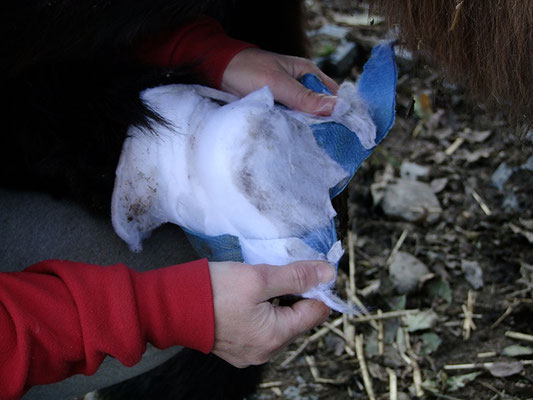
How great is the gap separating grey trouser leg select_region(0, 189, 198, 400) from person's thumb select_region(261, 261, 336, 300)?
0.86 ft

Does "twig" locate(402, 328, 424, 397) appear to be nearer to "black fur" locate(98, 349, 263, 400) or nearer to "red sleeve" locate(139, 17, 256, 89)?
"black fur" locate(98, 349, 263, 400)

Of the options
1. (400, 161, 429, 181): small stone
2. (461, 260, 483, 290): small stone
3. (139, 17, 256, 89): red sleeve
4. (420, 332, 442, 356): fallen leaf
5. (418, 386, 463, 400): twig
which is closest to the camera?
(139, 17, 256, 89): red sleeve

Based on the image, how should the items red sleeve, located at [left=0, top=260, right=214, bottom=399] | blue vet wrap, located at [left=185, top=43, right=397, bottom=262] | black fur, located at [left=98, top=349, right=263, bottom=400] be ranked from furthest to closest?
1. black fur, located at [left=98, top=349, right=263, bottom=400]
2. blue vet wrap, located at [left=185, top=43, right=397, bottom=262]
3. red sleeve, located at [left=0, top=260, right=214, bottom=399]

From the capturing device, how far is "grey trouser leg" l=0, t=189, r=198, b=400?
90 cm

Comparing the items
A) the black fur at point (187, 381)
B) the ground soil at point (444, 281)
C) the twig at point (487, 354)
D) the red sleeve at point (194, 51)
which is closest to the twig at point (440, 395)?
the ground soil at point (444, 281)

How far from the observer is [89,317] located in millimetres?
710

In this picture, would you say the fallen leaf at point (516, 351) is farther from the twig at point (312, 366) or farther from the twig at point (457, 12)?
the twig at point (457, 12)

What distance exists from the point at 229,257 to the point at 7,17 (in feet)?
1.25

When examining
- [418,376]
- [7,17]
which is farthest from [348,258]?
[7,17]

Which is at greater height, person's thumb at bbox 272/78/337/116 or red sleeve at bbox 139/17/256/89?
red sleeve at bbox 139/17/256/89

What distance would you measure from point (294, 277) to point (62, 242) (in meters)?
0.35

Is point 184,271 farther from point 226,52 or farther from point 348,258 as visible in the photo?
point 348,258

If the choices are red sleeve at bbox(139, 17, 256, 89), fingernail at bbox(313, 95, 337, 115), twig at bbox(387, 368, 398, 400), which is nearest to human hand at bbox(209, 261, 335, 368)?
fingernail at bbox(313, 95, 337, 115)

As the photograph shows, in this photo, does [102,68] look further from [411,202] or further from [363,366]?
[411,202]
